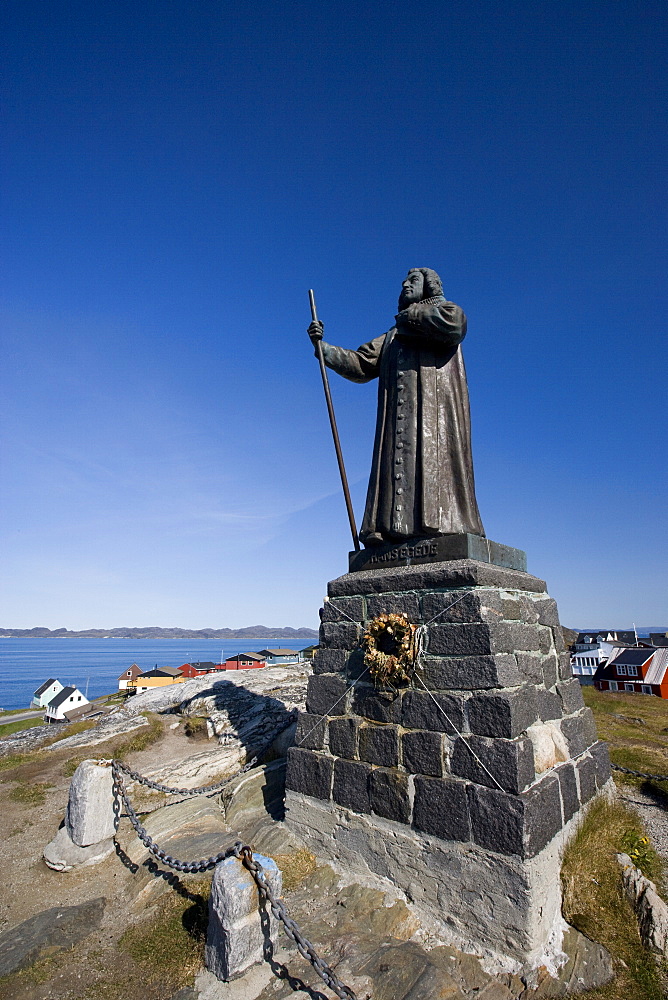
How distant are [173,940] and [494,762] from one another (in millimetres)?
3043

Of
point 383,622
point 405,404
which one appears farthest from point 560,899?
point 405,404

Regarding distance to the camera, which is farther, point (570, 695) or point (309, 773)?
point (570, 695)

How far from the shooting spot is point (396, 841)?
171 inches

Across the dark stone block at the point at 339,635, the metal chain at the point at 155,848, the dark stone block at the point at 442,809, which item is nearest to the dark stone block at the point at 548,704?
the dark stone block at the point at 442,809

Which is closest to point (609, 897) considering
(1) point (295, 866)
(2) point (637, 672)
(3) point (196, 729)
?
(1) point (295, 866)

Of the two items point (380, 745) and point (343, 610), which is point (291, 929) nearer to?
point (380, 745)

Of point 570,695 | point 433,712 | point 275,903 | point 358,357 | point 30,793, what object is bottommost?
point 30,793

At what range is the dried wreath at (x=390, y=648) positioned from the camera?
183 inches

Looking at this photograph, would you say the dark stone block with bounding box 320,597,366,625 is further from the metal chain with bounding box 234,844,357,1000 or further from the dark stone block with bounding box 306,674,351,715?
the metal chain with bounding box 234,844,357,1000

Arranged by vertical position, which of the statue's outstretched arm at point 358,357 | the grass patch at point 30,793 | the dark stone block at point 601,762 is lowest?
the grass patch at point 30,793

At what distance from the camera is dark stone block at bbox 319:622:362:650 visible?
17.3ft

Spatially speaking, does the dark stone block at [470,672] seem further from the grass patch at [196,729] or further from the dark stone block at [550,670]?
the grass patch at [196,729]

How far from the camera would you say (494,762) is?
3.92 m

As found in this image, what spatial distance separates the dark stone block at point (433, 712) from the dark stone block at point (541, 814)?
723 mm
